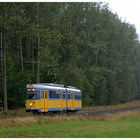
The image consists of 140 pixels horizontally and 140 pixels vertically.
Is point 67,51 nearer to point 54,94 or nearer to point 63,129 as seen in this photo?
point 54,94

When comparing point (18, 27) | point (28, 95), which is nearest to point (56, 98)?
point (28, 95)

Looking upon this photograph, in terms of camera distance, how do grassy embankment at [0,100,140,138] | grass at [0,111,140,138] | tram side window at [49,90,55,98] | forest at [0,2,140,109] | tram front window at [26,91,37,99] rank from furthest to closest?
forest at [0,2,140,109]
tram side window at [49,90,55,98]
tram front window at [26,91,37,99]
grassy embankment at [0,100,140,138]
grass at [0,111,140,138]

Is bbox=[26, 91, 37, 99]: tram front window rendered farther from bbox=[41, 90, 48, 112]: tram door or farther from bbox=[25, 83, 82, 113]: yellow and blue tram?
bbox=[41, 90, 48, 112]: tram door

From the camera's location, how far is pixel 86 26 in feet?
245

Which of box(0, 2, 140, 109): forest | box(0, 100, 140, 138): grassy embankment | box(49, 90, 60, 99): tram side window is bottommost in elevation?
box(0, 100, 140, 138): grassy embankment

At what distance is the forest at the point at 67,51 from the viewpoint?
4806cm

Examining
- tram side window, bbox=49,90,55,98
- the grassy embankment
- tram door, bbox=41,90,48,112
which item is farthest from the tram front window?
the grassy embankment

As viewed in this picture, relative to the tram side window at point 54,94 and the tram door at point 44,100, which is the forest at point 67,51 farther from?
the tram side window at point 54,94

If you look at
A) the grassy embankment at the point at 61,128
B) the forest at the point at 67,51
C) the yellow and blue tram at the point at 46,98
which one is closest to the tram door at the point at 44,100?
the yellow and blue tram at the point at 46,98

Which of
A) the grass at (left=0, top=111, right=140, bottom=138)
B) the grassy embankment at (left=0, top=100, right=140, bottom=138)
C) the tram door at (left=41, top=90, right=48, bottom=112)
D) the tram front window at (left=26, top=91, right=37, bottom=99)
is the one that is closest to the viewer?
the grass at (left=0, top=111, right=140, bottom=138)

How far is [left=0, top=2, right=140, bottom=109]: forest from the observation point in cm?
4806

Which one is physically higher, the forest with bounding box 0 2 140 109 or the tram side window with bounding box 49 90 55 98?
the forest with bounding box 0 2 140 109

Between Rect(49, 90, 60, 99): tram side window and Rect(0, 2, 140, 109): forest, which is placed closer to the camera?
Rect(49, 90, 60, 99): tram side window

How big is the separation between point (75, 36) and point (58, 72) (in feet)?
40.9
